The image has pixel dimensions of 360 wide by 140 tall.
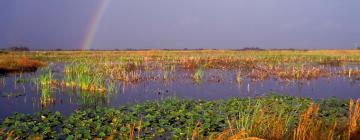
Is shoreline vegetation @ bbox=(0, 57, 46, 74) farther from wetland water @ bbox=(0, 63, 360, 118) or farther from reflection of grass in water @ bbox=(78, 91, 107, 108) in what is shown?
reflection of grass in water @ bbox=(78, 91, 107, 108)

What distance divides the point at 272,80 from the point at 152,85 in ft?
23.6

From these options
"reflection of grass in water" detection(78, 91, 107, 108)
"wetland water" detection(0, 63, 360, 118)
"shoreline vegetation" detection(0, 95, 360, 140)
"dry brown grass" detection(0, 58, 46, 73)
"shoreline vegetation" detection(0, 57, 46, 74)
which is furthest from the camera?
"dry brown grass" detection(0, 58, 46, 73)

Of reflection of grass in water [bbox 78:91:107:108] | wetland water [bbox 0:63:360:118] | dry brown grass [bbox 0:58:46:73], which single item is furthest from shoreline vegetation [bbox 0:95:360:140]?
dry brown grass [bbox 0:58:46:73]

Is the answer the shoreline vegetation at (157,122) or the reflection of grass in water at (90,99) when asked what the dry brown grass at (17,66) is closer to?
the reflection of grass in water at (90,99)

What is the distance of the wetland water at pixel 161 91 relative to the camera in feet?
44.9

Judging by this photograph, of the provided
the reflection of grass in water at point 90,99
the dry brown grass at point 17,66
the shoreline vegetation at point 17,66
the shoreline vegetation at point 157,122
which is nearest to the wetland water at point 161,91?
the reflection of grass in water at point 90,99

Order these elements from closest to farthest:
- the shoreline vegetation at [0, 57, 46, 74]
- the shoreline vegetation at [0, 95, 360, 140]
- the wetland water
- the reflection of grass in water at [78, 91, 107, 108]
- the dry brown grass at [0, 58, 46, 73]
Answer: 1. the shoreline vegetation at [0, 95, 360, 140]
2. the reflection of grass in water at [78, 91, 107, 108]
3. the wetland water
4. the shoreline vegetation at [0, 57, 46, 74]
5. the dry brown grass at [0, 58, 46, 73]

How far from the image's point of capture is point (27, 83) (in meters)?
19.8

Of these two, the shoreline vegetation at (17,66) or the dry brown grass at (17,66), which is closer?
the shoreline vegetation at (17,66)

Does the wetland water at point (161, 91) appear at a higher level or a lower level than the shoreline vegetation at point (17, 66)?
lower

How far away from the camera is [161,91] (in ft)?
56.6

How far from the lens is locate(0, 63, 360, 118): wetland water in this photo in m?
13.7

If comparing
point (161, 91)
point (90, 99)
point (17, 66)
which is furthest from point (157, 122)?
point (17, 66)

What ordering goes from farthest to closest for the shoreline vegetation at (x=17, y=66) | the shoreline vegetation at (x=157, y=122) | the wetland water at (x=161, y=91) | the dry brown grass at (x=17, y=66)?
the dry brown grass at (x=17, y=66) → the shoreline vegetation at (x=17, y=66) → the wetland water at (x=161, y=91) → the shoreline vegetation at (x=157, y=122)
